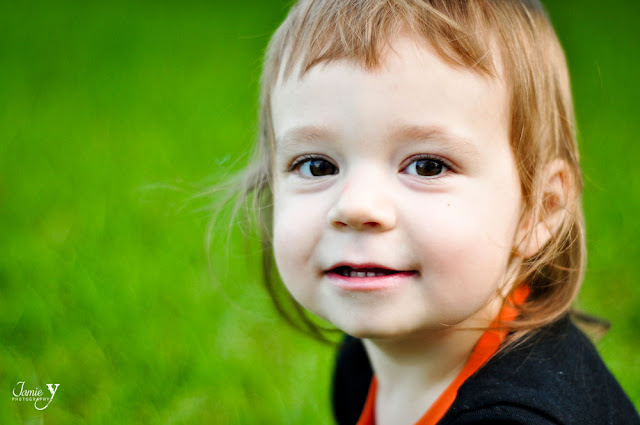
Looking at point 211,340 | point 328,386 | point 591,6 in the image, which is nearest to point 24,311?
point 211,340

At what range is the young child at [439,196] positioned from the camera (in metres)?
1.34

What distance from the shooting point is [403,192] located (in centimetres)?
136

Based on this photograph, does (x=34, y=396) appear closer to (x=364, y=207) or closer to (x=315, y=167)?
(x=315, y=167)

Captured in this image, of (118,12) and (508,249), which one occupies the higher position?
(118,12)

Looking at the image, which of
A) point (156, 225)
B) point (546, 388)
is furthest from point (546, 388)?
point (156, 225)

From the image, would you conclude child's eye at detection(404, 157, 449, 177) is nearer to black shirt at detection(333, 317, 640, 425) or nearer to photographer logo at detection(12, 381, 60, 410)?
black shirt at detection(333, 317, 640, 425)

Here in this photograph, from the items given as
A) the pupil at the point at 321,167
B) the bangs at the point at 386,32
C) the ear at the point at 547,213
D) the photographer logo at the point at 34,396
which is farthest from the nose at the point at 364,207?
the photographer logo at the point at 34,396

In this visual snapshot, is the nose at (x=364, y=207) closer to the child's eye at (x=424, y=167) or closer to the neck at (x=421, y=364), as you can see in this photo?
the child's eye at (x=424, y=167)

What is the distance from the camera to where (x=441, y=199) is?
4.46 feet

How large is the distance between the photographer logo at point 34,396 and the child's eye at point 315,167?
1086 mm

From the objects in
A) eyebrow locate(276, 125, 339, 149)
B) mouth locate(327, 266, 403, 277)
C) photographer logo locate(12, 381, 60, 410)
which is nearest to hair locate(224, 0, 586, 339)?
eyebrow locate(276, 125, 339, 149)

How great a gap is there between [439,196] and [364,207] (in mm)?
159

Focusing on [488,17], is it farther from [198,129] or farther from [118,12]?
[118,12]

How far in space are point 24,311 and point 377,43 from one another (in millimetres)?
1645
